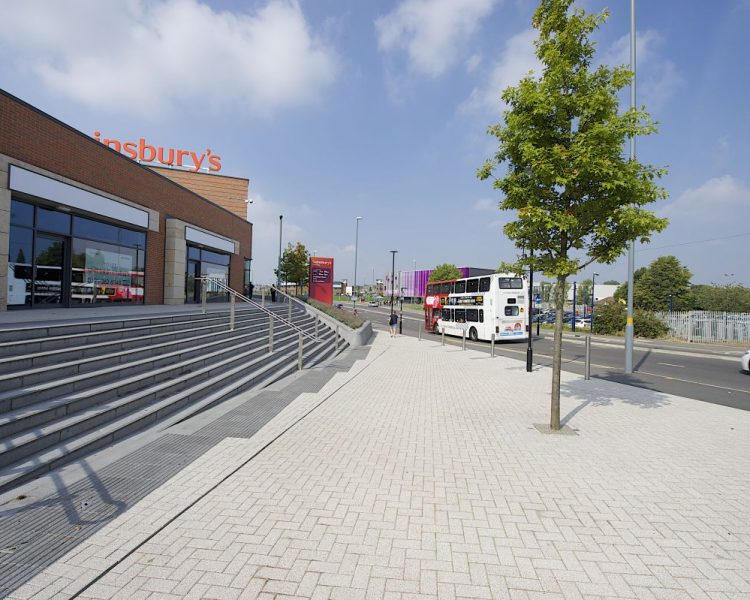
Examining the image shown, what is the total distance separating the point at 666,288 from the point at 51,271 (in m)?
58.7

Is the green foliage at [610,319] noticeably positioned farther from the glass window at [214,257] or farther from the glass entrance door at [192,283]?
the glass entrance door at [192,283]

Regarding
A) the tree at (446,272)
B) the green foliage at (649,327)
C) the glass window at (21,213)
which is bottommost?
the green foliage at (649,327)

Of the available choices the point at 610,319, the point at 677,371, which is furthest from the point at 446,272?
the point at 677,371

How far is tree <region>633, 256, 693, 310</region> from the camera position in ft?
158

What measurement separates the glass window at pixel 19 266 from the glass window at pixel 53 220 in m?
0.40

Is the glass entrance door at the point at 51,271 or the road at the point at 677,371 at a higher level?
the glass entrance door at the point at 51,271

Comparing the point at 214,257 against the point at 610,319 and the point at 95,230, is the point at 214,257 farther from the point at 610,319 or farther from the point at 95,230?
the point at 610,319

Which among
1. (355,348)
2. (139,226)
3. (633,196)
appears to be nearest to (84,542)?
(633,196)

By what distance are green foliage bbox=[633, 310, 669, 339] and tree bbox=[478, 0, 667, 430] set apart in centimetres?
2638

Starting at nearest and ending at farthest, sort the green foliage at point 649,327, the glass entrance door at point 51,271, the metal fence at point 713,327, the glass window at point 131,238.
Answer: the glass entrance door at point 51,271 < the glass window at point 131,238 < the metal fence at point 713,327 < the green foliage at point 649,327

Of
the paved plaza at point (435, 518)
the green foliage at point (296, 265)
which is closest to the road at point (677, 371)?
the paved plaza at point (435, 518)

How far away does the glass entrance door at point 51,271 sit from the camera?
1025 centimetres

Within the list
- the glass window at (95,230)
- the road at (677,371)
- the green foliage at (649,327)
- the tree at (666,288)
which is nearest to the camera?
the road at (677,371)

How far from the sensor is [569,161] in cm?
568
